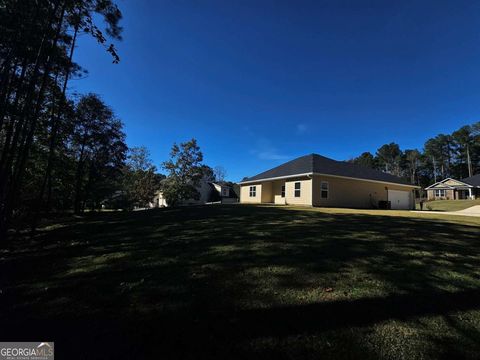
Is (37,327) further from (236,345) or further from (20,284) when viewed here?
(236,345)

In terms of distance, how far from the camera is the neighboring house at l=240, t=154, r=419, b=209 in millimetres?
17766

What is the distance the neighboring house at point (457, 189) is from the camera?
126ft

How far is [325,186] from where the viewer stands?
18.0m

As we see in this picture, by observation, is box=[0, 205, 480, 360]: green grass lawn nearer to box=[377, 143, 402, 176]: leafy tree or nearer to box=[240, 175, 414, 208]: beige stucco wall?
box=[240, 175, 414, 208]: beige stucco wall

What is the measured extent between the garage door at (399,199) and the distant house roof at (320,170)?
1.06 meters

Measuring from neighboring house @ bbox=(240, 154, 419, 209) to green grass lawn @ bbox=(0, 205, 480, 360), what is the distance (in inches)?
482

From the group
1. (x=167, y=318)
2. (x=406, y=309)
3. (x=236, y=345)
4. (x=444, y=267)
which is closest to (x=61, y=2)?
(x=167, y=318)

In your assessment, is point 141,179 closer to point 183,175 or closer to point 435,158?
point 183,175

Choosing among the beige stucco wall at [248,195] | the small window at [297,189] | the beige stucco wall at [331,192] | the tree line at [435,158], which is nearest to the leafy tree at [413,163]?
the tree line at [435,158]

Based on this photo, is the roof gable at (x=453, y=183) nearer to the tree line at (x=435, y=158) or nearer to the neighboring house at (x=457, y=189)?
the neighboring house at (x=457, y=189)

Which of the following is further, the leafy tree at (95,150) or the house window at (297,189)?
the house window at (297,189)

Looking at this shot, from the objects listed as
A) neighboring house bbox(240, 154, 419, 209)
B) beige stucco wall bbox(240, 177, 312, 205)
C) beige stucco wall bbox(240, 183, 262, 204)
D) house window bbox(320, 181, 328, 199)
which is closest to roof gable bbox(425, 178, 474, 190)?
neighboring house bbox(240, 154, 419, 209)

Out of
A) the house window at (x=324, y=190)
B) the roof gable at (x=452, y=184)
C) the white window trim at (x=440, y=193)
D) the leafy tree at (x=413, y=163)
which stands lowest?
the house window at (x=324, y=190)

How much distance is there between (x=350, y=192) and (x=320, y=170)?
3.93m
